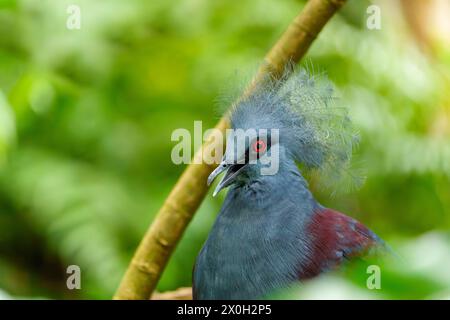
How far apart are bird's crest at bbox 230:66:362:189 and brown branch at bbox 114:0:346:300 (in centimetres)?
4

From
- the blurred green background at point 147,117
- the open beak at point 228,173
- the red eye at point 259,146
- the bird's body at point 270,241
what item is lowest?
the bird's body at point 270,241

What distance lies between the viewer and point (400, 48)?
281 cm

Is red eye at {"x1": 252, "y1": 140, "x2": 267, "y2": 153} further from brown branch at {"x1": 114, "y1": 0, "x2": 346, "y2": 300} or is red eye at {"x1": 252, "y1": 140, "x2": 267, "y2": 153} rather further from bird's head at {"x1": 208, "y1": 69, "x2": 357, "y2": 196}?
brown branch at {"x1": 114, "y1": 0, "x2": 346, "y2": 300}

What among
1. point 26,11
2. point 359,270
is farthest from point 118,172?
point 359,270

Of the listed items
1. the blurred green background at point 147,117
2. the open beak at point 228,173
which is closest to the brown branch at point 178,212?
the open beak at point 228,173

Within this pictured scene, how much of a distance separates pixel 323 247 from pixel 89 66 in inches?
65.2

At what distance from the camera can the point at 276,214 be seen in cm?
140

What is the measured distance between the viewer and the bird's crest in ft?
4.52

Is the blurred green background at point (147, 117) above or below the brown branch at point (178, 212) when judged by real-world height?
above

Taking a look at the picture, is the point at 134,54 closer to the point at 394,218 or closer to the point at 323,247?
the point at 394,218

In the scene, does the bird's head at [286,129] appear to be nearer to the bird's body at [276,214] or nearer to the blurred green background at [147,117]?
the bird's body at [276,214]

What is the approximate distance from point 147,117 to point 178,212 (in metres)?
1.45

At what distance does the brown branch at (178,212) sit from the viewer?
1329mm

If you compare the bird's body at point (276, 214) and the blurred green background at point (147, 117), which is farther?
the blurred green background at point (147, 117)
